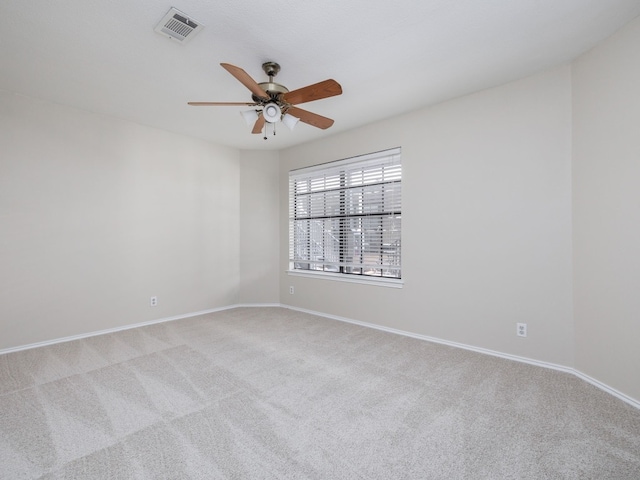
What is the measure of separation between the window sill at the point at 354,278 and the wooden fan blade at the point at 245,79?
8.19ft

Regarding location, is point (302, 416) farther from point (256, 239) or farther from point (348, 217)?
point (256, 239)

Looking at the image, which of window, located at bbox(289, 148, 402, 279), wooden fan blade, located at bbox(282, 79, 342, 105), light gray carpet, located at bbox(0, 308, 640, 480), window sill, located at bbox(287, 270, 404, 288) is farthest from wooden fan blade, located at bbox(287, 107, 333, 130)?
light gray carpet, located at bbox(0, 308, 640, 480)

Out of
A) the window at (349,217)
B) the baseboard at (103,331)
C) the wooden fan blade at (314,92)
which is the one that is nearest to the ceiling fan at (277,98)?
the wooden fan blade at (314,92)

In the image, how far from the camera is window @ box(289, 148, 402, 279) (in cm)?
374

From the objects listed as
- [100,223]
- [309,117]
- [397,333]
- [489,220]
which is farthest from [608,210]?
[100,223]

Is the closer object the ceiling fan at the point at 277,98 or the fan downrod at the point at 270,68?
the ceiling fan at the point at 277,98

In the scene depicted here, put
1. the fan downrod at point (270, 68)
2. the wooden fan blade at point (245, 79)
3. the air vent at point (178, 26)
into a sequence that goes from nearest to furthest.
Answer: the wooden fan blade at point (245, 79) → the air vent at point (178, 26) → the fan downrod at point (270, 68)

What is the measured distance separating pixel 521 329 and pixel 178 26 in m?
3.74

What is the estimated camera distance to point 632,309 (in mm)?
2047

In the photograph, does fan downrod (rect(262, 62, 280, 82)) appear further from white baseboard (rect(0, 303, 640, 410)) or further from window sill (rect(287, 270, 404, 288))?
white baseboard (rect(0, 303, 640, 410))

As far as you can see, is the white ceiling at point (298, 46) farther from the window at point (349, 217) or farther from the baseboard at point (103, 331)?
the baseboard at point (103, 331)

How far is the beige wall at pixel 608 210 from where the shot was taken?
204cm

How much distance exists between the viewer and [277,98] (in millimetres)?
2346

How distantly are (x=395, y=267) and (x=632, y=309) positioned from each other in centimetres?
204
